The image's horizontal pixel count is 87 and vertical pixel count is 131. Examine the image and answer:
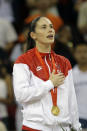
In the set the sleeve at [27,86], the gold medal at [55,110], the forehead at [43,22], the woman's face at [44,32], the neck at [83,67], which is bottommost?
the neck at [83,67]

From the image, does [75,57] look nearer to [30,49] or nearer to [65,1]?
[65,1]

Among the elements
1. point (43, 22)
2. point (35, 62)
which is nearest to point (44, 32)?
point (43, 22)

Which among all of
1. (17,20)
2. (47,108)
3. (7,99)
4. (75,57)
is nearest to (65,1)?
(17,20)

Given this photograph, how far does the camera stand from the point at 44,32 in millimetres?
5309

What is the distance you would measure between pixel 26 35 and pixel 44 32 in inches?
88.0

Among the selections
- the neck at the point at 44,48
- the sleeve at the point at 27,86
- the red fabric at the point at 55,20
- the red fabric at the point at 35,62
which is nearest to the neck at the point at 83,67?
the red fabric at the point at 55,20

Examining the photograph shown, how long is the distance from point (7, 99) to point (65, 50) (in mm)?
1336

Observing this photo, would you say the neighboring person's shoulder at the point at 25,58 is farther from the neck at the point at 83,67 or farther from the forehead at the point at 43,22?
the neck at the point at 83,67

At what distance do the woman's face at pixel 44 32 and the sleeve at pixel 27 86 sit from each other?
0.36 meters

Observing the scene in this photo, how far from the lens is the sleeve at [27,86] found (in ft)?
16.7

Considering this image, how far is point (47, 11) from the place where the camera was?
34.0 feet

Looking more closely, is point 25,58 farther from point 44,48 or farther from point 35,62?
point 44,48

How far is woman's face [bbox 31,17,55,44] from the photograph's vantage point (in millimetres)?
5270

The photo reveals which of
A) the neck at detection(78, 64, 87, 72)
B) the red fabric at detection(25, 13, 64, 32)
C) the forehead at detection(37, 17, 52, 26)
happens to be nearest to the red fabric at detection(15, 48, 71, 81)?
the forehead at detection(37, 17, 52, 26)
